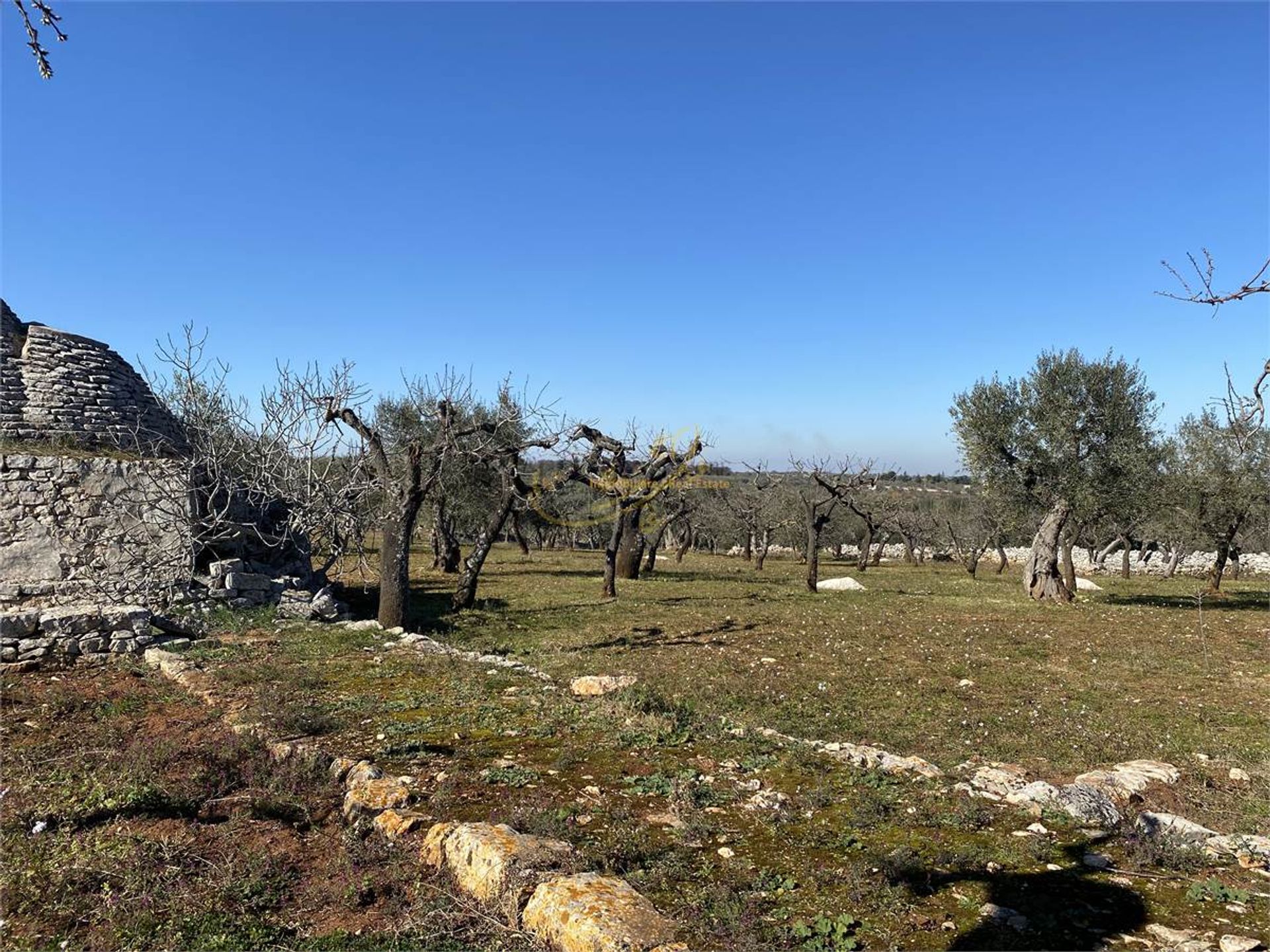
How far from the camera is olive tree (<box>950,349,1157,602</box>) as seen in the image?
83.1ft

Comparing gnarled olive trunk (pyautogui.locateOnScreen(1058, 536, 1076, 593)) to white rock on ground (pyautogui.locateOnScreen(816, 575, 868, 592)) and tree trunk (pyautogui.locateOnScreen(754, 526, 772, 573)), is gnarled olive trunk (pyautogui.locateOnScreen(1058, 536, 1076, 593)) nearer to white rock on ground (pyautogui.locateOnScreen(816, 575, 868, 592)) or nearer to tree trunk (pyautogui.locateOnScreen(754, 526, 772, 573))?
white rock on ground (pyautogui.locateOnScreen(816, 575, 868, 592))

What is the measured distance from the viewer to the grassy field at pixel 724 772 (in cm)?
487

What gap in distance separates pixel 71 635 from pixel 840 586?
27901 millimetres

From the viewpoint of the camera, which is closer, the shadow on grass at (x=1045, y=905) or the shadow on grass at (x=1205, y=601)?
the shadow on grass at (x=1045, y=905)

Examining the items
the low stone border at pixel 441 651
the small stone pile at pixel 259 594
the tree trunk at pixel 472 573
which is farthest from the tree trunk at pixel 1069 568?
the small stone pile at pixel 259 594

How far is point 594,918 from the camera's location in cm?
451

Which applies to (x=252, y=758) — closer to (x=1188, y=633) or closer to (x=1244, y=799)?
Answer: (x=1244, y=799)

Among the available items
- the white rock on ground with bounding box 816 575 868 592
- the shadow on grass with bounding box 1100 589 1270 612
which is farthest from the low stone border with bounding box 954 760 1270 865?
the white rock on ground with bounding box 816 575 868 592

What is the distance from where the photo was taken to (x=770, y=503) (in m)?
56.1

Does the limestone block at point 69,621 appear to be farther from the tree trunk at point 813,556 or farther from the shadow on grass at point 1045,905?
the tree trunk at point 813,556

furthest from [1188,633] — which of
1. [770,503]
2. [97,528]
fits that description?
[770,503]

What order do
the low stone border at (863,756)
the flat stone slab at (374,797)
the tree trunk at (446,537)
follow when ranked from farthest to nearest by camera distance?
the tree trunk at (446,537) < the low stone border at (863,756) < the flat stone slab at (374,797)

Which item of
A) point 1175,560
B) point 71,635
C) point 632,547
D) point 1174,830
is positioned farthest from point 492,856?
point 1175,560

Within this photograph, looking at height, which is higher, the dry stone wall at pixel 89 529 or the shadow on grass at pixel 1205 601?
the dry stone wall at pixel 89 529
